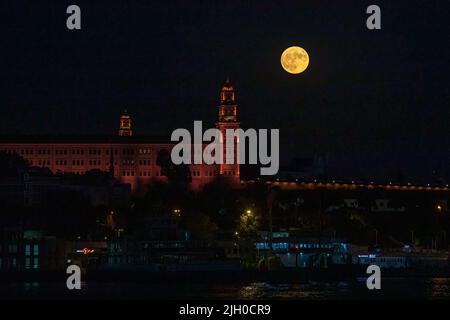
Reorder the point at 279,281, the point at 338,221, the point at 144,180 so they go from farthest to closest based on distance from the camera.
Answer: the point at 144,180, the point at 338,221, the point at 279,281

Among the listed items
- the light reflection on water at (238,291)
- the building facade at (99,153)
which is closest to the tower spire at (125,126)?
the building facade at (99,153)

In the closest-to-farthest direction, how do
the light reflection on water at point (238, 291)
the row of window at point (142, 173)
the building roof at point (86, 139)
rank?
the light reflection on water at point (238, 291)
the row of window at point (142, 173)
the building roof at point (86, 139)

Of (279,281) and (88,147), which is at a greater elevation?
(88,147)

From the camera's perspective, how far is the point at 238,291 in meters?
68.9

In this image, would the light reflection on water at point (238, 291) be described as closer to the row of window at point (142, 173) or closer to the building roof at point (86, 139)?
the row of window at point (142, 173)

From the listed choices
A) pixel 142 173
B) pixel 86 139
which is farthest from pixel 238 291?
pixel 86 139

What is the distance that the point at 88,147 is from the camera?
14400 cm

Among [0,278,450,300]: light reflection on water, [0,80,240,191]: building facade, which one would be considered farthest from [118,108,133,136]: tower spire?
[0,278,450,300]: light reflection on water

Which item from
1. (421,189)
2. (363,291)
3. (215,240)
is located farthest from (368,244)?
(421,189)

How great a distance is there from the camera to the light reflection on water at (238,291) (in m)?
65.8

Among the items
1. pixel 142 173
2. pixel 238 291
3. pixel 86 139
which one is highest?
pixel 86 139

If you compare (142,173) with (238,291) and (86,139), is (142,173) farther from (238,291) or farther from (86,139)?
(238,291)
